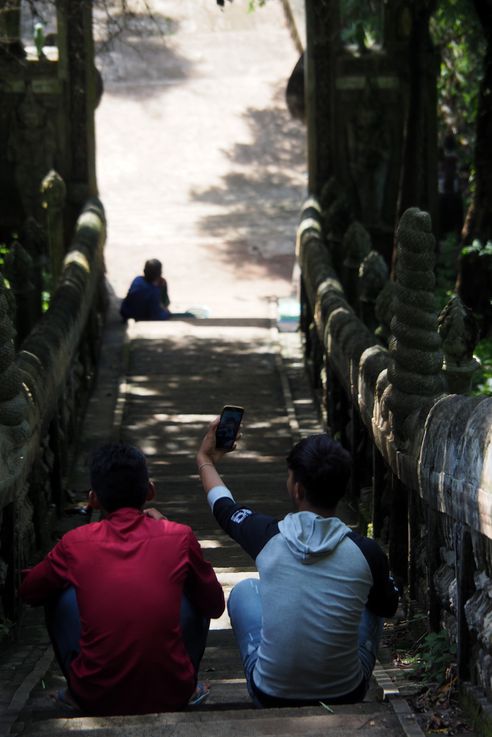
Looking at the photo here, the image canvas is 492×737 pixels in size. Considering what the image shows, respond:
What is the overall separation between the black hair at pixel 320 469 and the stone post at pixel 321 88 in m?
11.4

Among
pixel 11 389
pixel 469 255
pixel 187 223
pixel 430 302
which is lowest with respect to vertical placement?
pixel 187 223

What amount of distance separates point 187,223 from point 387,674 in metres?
20.9

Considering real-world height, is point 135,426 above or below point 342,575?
below

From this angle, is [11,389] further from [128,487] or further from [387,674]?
[387,674]

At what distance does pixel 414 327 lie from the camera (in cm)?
604

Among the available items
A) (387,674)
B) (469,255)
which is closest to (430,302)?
(387,674)

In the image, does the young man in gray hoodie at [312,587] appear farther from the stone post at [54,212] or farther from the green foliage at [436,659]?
the stone post at [54,212]

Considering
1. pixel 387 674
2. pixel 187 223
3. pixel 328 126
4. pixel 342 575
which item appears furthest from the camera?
pixel 187 223

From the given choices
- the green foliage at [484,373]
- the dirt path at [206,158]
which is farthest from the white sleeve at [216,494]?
the dirt path at [206,158]

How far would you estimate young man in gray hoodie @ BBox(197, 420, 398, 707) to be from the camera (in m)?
4.37

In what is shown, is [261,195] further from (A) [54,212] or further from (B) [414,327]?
(B) [414,327]

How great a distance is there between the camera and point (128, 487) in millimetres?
4621

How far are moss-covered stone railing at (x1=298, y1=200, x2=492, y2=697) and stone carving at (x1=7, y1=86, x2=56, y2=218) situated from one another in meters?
7.32

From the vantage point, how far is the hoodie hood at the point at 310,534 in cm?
437
